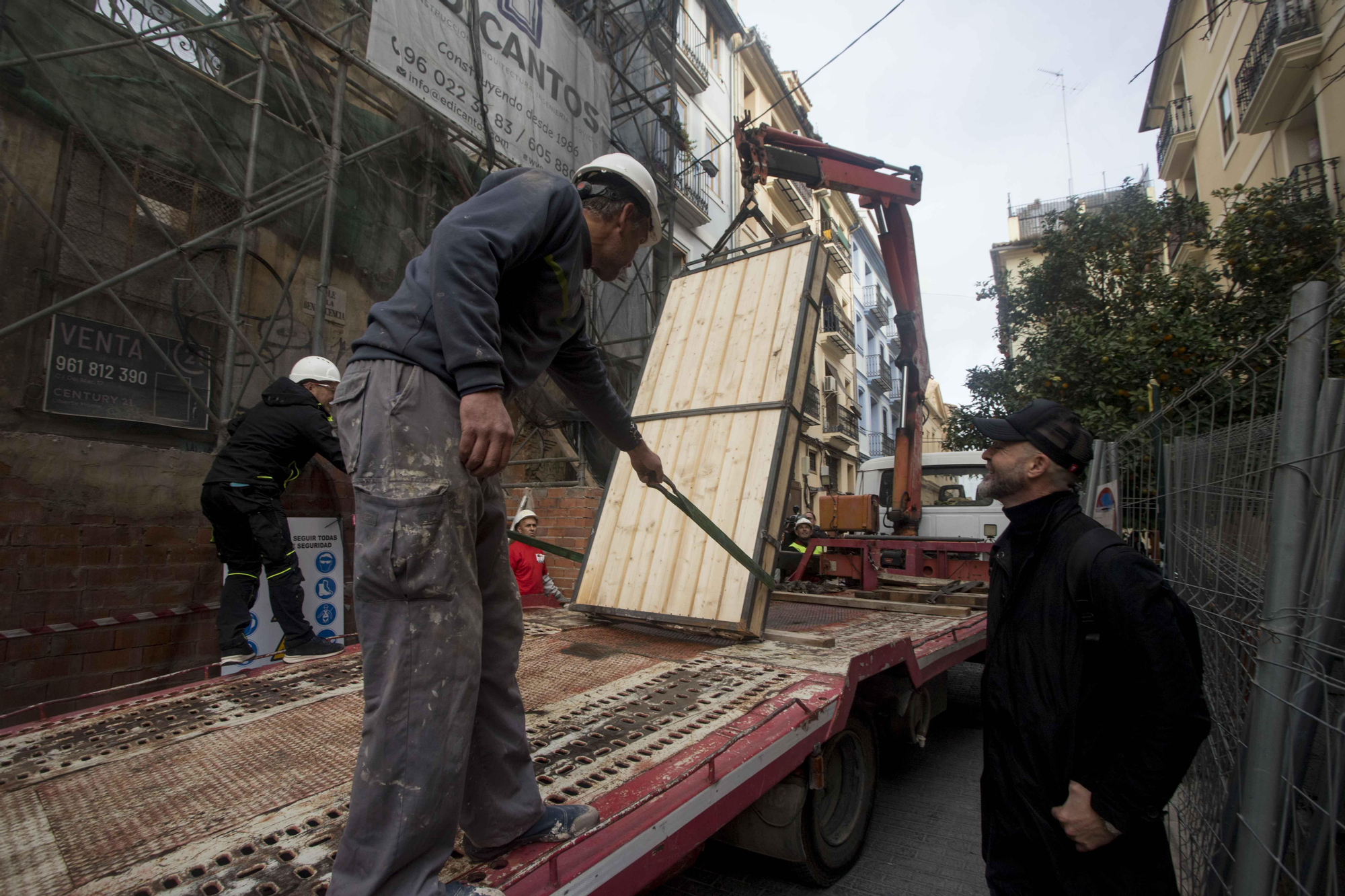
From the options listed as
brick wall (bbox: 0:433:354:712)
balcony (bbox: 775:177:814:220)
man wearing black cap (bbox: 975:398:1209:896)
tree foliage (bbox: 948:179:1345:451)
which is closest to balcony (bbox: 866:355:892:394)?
balcony (bbox: 775:177:814:220)

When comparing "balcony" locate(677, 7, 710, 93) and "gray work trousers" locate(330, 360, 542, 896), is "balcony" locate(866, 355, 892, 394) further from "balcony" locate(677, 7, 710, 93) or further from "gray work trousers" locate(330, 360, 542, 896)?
"gray work trousers" locate(330, 360, 542, 896)

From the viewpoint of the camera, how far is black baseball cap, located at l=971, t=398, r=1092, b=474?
1.89m

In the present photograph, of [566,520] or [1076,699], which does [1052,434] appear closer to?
[1076,699]

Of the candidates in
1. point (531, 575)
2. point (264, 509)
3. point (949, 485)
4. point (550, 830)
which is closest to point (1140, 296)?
point (949, 485)

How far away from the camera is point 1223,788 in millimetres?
2049

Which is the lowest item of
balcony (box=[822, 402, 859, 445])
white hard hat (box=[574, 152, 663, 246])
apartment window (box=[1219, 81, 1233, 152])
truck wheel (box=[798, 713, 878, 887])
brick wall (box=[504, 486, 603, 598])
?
truck wheel (box=[798, 713, 878, 887])

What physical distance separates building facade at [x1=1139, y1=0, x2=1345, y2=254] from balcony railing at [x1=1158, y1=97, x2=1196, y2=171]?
0.10ft

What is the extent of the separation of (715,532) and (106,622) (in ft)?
11.8

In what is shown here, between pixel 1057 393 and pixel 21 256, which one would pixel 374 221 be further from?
pixel 1057 393

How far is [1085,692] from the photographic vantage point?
161cm

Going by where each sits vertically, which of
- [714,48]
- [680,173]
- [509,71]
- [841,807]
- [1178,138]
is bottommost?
[841,807]

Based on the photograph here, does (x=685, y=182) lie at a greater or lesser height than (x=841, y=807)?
greater

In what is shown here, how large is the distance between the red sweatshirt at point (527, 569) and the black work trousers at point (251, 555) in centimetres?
204

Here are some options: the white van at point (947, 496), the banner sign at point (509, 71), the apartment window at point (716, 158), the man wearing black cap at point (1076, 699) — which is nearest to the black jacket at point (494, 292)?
the man wearing black cap at point (1076, 699)
